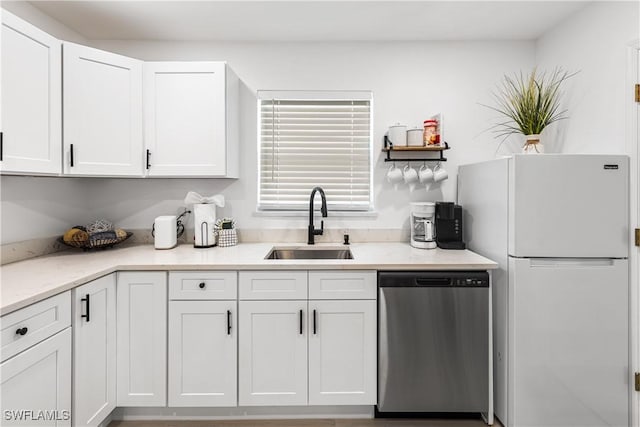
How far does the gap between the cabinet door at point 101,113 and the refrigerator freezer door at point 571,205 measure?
2395 mm

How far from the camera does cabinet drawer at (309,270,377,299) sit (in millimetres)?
1973

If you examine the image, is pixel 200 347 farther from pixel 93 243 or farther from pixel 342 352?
pixel 93 243

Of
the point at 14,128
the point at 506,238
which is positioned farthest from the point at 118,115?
the point at 506,238

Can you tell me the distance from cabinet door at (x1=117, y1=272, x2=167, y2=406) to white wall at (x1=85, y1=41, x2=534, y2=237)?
880mm

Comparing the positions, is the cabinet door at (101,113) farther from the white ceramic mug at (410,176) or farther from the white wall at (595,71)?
the white wall at (595,71)

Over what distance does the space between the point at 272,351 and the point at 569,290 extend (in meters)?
1.69

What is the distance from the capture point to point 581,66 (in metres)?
2.21

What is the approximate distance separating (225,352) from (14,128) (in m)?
1.58

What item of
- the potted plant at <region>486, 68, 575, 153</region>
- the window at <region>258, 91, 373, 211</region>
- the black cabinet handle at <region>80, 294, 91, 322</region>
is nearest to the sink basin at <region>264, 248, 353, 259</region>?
the window at <region>258, 91, 373, 211</region>

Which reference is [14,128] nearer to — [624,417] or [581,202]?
[581,202]

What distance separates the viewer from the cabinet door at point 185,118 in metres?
2.32

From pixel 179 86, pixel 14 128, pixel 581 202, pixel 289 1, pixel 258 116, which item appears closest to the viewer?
pixel 14 128

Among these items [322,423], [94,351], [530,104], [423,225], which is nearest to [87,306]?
[94,351]

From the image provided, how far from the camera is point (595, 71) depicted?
210cm
